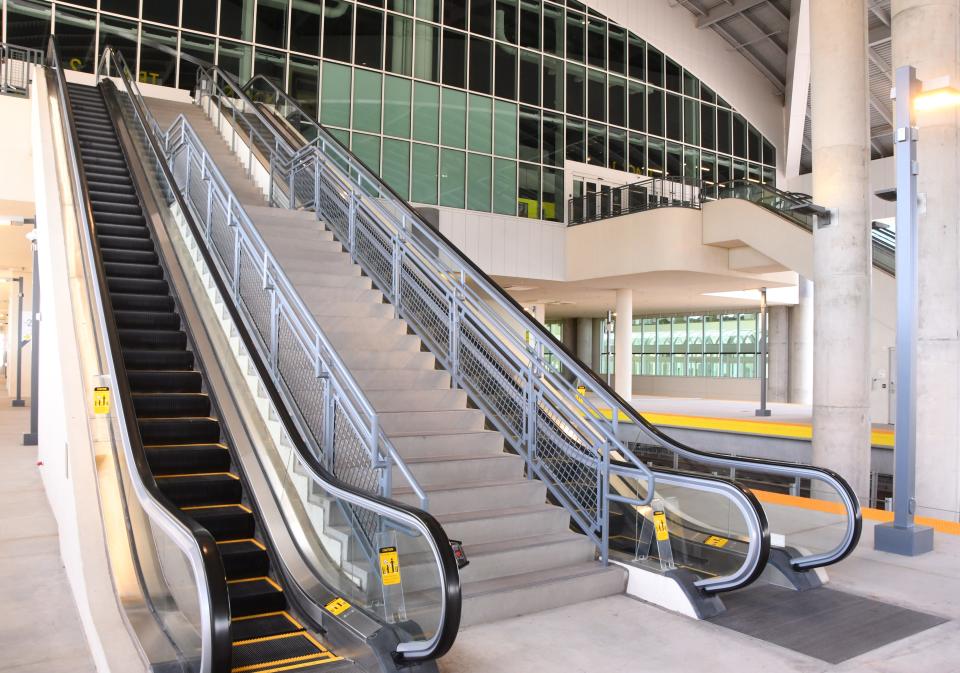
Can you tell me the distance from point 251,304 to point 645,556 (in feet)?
12.5

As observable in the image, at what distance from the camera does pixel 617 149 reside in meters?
25.3

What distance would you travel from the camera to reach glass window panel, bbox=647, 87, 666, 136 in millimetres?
26094

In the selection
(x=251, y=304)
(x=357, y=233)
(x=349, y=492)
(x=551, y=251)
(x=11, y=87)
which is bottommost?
(x=349, y=492)

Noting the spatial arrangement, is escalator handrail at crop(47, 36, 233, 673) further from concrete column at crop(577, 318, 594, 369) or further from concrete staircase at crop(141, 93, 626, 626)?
concrete column at crop(577, 318, 594, 369)

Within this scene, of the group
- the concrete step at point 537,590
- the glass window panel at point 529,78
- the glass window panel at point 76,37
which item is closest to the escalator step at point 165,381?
the concrete step at point 537,590

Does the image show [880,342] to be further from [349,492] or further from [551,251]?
[349,492]

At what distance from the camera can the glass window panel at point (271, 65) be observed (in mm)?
19766

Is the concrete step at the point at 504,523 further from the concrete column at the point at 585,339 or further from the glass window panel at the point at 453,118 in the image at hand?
the concrete column at the point at 585,339

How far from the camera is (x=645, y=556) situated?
555cm

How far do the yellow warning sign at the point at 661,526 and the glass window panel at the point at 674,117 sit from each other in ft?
75.2

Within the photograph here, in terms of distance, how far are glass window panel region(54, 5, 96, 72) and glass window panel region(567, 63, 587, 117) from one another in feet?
42.4

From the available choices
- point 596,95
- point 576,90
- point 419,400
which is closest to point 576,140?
point 576,90

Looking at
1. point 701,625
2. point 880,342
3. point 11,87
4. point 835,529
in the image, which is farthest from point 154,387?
point 880,342

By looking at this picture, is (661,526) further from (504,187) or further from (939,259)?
(504,187)
